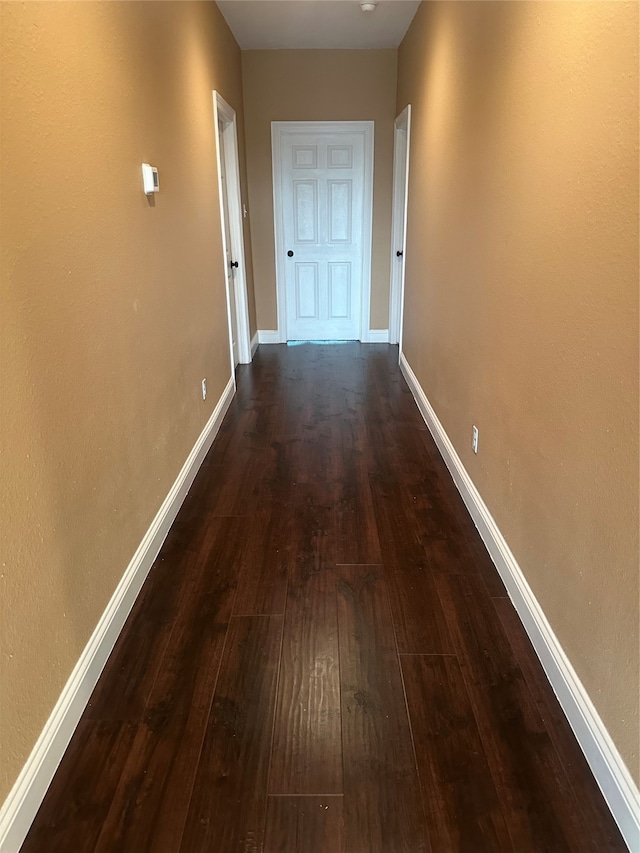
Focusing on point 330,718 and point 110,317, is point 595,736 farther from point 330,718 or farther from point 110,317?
point 110,317

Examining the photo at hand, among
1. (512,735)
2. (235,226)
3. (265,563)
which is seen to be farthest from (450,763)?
(235,226)

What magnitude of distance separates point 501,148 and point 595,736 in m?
2.03

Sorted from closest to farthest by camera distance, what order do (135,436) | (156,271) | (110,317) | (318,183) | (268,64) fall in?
(110,317) → (135,436) → (156,271) → (268,64) → (318,183)

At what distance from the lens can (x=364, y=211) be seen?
538 centimetres

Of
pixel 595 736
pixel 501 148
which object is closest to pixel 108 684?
pixel 595 736

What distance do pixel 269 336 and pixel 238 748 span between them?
4703mm

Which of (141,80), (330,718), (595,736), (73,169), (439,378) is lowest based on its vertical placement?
(330,718)

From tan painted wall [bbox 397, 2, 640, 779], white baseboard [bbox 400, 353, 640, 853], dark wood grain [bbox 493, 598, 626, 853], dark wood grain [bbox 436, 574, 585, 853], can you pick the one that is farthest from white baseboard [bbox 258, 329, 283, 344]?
dark wood grain [bbox 493, 598, 626, 853]

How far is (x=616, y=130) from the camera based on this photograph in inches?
51.7

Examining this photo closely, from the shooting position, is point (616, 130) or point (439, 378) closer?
point (616, 130)

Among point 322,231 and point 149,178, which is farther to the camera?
point 322,231

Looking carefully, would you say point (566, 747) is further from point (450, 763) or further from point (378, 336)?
point (378, 336)

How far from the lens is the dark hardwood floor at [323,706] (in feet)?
4.33

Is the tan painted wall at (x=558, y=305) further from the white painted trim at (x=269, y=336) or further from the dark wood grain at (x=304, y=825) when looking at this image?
the white painted trim at (x=269, y=336)
